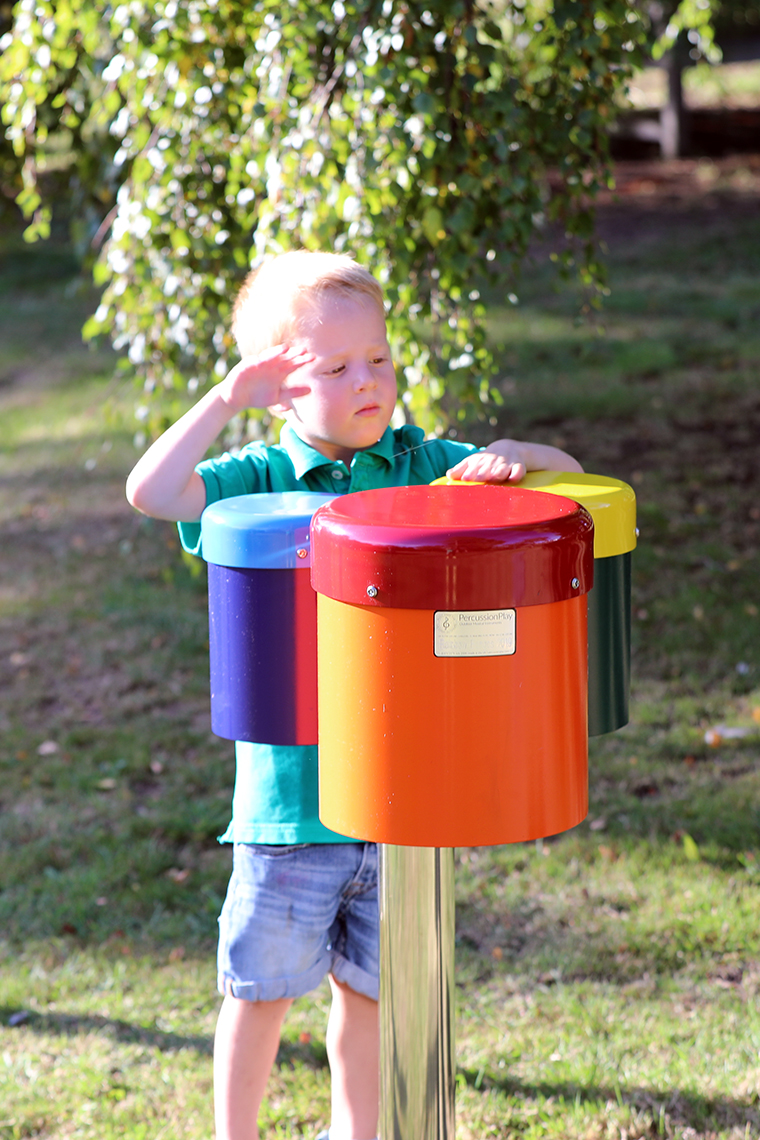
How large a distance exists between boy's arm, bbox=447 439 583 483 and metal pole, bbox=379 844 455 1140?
0.54m

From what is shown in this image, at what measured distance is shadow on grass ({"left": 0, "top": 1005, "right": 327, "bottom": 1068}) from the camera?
2.73 meters

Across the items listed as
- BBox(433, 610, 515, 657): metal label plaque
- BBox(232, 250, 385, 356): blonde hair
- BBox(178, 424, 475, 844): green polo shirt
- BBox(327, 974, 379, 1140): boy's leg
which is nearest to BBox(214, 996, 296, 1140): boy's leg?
BBox(327, 974, 379, 1140): boy's leg

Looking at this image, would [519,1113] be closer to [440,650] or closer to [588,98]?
[440,650]

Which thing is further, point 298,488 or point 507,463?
point 298,488

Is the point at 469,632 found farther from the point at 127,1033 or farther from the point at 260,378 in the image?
the point at 127,1033

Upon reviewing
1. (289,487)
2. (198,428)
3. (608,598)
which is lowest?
(608,598)

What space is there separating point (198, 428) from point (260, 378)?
0.37ft

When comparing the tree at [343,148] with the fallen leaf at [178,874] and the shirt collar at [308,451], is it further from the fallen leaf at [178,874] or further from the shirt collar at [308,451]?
the fallen leaf at [178,874]

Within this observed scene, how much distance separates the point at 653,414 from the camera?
7.25 metres

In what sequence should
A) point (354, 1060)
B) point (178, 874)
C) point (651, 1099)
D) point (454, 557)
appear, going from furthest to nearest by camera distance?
point (178, 874) → point (651, 1099) → point (354, 1060) → point (454, 557)

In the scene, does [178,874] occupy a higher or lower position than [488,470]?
lower

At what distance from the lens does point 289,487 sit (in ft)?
6.79

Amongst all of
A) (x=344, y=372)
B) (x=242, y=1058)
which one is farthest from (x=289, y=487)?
(x=242, y=1058)

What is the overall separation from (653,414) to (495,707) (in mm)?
6079
